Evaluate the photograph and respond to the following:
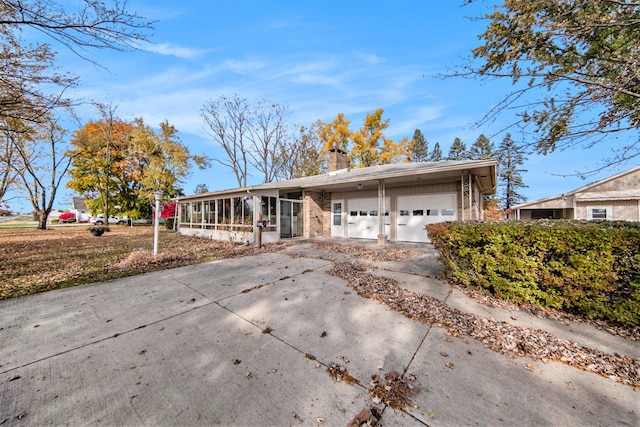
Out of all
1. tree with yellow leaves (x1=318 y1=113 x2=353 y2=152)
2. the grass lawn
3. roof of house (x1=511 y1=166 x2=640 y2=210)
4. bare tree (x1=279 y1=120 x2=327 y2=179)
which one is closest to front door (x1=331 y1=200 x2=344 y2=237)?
the grass lawn

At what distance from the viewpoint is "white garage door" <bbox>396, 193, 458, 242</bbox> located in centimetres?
980

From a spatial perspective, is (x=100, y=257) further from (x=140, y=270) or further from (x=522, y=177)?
(x=522, y=177)

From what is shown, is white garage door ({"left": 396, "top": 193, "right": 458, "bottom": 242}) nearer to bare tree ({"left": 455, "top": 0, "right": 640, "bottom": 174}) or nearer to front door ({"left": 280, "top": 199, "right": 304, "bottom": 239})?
front door ({"left": 280, "top": 199, "right": 304, "bottom": 239})

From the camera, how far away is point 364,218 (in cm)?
1209

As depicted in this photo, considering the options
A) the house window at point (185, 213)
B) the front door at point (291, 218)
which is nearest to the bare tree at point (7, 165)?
the house window at point (185, 213)

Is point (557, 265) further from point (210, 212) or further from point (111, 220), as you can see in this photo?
point (111, 220)

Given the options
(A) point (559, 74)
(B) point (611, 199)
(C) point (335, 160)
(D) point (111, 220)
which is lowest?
(D) point (111, 220)

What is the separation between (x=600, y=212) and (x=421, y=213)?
38.2ft

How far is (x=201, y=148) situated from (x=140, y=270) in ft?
71.3

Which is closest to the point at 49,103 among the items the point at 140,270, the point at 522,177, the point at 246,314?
the point at 140,270

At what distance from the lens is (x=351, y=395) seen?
76.6 inches

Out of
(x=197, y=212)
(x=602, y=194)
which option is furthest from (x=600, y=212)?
(x=197, y=212)

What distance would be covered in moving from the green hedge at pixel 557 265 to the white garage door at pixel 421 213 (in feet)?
19.0

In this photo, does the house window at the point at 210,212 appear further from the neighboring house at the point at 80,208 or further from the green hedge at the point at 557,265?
the neighboring house at the point at 80,208
